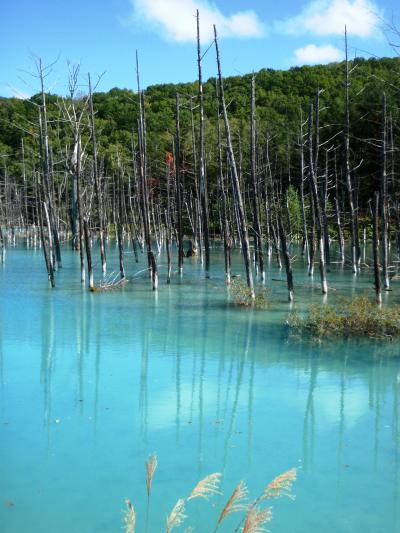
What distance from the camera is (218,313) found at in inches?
534

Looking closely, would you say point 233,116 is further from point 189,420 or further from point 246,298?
point 189,420

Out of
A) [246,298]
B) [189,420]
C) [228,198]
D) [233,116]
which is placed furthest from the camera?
[233,116]

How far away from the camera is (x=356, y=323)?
1127 cm

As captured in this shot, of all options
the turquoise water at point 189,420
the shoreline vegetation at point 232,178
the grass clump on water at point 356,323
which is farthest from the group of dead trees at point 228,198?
the turquoise water at point 189,420

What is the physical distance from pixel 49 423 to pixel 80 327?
17.9 ft

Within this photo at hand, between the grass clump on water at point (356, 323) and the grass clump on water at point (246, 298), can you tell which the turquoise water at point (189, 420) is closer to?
the grass clump on water at point (356, 323)

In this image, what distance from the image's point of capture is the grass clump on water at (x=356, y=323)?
1106 cm

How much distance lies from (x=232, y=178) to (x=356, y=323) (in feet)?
18.3

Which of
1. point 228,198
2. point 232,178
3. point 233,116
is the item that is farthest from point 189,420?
point 233,116

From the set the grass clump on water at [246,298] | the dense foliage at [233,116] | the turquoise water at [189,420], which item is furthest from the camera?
the dense foliage at [233,116]

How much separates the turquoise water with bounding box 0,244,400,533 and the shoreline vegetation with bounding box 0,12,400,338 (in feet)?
7.30

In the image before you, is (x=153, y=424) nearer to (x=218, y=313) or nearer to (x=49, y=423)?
(x=49, y=423)

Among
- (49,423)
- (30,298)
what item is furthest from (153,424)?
(30,298)

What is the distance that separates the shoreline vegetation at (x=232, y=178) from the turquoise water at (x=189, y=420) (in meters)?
2.23
